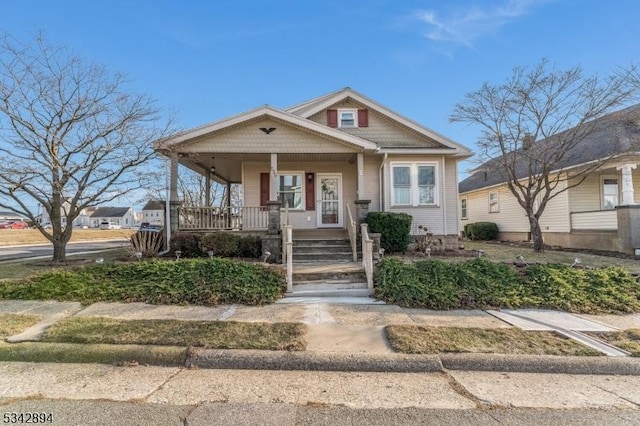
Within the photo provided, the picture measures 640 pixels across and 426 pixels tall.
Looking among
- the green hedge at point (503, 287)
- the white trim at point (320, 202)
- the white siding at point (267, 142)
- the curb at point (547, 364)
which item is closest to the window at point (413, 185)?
the white trim at point (320, 202)

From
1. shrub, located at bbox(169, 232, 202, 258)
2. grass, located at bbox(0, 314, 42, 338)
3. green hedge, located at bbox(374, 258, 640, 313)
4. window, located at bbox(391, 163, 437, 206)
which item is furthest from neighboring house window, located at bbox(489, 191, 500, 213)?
grass, located at bbox(0, 314, 42, 338)

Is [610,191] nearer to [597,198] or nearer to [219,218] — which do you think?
[597,198]

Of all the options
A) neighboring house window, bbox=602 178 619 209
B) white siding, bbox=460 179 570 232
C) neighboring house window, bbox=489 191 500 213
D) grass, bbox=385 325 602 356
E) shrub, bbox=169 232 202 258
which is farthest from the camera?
neighboring house window, bbox=489 191 500 213

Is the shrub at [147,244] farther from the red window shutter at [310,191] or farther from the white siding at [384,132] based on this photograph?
the white siding at [384,132]

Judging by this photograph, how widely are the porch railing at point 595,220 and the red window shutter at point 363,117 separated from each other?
9.50m

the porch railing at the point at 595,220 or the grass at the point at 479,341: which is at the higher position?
the porch railing at the point at 595,220

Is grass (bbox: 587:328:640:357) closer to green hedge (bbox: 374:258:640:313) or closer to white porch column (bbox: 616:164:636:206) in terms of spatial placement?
green hedge (bbox: 374:258:640:313)

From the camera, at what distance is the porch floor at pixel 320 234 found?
11.3 metres

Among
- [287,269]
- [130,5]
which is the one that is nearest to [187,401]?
[287,269]

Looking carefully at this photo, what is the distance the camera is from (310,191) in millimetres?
13703

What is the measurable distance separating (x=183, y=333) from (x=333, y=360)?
220cm

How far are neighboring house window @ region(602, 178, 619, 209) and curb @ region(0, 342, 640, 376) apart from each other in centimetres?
1365

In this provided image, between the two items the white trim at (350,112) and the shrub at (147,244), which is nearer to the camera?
the shrub at (147,244)

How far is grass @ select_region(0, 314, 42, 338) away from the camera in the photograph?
16.8 feet
